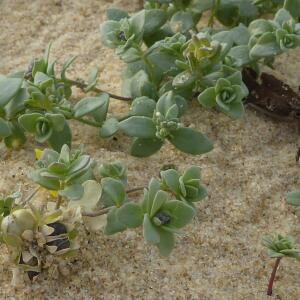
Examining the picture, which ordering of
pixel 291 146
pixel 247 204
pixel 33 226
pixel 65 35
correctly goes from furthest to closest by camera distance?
pixel 65 35, pixel 291 146, pixel 247 204, pixel 33 226

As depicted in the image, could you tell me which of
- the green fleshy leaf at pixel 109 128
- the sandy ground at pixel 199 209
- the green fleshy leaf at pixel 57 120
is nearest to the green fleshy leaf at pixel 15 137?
the sandy ground at pixel 199 209

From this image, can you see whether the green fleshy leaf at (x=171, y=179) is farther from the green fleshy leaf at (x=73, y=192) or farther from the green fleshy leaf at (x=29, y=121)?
the green fleshy leaf at (x=29, y=121)

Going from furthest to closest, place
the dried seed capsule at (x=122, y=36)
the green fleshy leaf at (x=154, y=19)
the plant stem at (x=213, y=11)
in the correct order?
the plant stem at (x=213, y=11)
the green fleshy leaf at (x=154, y=19)
the dried seed capsule at (x=122, y=36)

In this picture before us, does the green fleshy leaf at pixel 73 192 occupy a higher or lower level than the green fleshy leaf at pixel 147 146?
higher

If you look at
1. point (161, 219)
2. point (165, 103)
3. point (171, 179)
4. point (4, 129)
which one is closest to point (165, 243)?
point (161, 219)

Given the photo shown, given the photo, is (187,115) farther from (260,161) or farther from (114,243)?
(114,243)

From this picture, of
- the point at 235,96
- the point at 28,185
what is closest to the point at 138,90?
the point at 235,96
